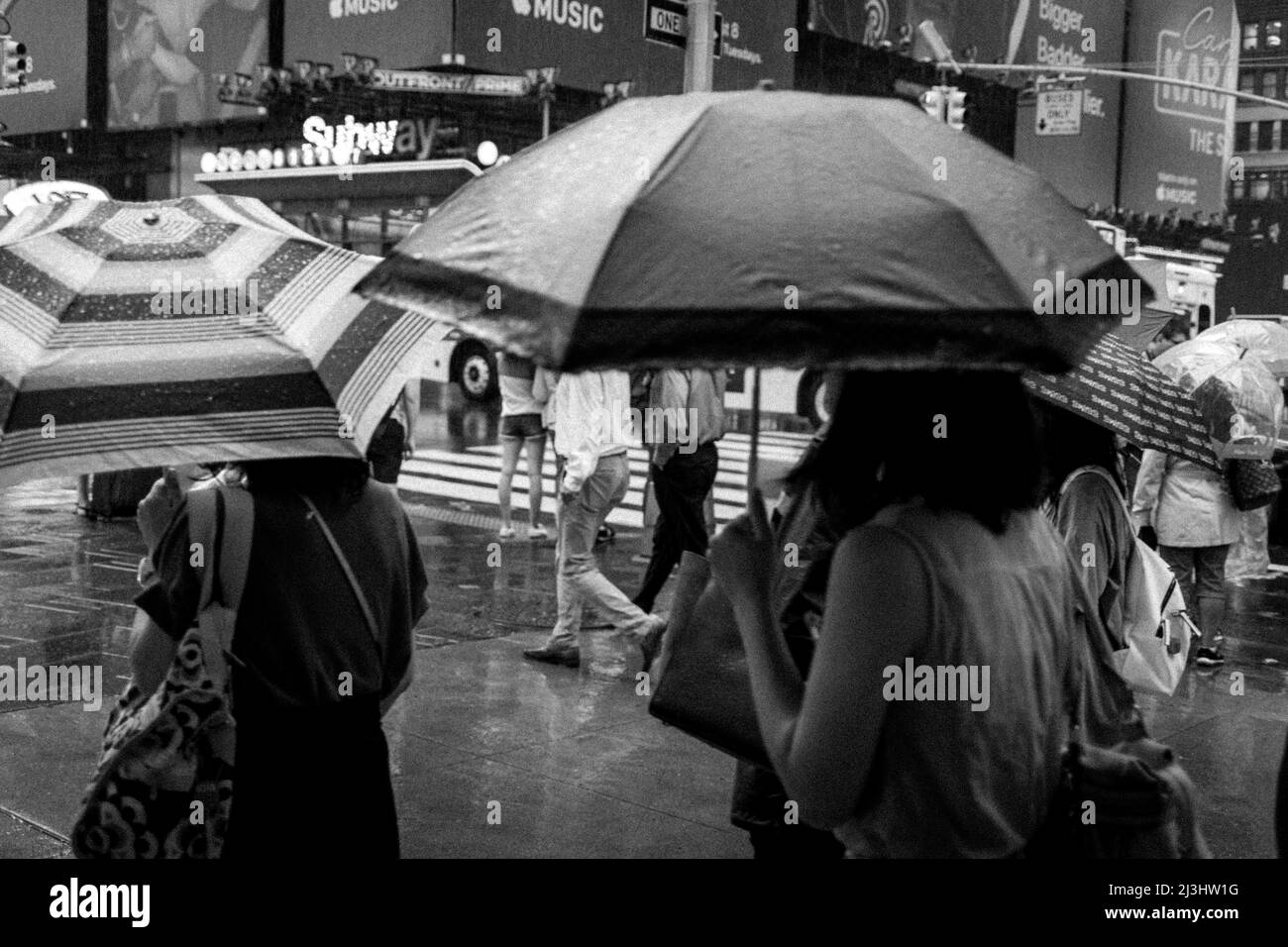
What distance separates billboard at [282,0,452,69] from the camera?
2572 cm

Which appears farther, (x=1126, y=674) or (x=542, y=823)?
(x=542, y=823)

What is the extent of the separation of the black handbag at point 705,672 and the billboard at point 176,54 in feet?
92.8

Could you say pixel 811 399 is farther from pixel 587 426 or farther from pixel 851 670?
pixel 851 670

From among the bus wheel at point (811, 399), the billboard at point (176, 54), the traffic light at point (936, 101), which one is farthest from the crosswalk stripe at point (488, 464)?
the billboard at point (176, 54)

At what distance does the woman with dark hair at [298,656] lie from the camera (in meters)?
3.24

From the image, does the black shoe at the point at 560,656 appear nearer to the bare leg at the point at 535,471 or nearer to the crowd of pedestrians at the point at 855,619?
the crowd of pedestrians at the point at 855,619

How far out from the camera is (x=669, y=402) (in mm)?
9023

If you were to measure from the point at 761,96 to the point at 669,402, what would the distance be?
655 cm

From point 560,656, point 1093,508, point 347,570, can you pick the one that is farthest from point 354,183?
point 347,570

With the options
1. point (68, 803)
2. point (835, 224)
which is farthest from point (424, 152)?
point (835, 224)

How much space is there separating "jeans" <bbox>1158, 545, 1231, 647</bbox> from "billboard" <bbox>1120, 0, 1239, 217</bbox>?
35.7m

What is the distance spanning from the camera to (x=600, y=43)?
27.0 m

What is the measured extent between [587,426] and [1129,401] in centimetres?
433

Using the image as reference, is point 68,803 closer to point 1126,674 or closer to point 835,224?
point 1126,674
